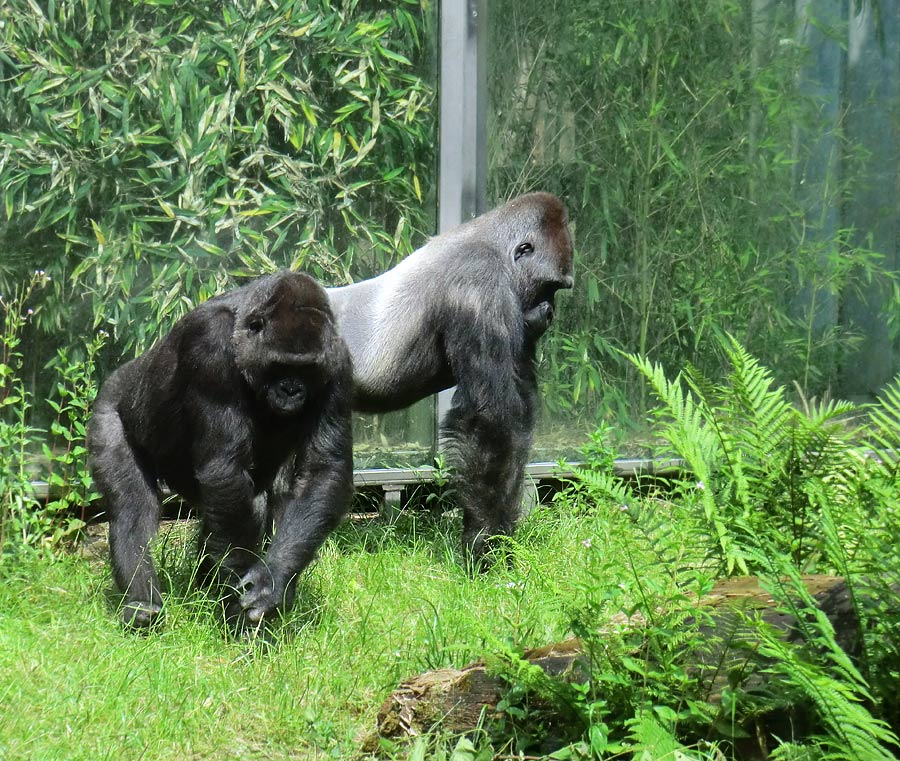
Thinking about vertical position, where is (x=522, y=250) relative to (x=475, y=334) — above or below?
above

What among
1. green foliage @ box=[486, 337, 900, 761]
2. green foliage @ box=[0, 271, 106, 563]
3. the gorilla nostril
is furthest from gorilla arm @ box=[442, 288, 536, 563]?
green foliage @ box=[0, 271, 106, 563]

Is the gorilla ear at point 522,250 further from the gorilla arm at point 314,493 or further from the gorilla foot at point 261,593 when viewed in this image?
the gorilla foot at point 261,593

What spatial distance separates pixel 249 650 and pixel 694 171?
A: 358cm

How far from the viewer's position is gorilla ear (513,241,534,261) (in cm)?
492

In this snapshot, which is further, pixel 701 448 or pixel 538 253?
pixel 538 253

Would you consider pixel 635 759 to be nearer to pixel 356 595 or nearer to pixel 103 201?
pixel 356 595

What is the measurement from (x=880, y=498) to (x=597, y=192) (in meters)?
3.01

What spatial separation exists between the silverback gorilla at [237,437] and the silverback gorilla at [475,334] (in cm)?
76

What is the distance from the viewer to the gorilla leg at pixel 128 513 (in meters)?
3.99

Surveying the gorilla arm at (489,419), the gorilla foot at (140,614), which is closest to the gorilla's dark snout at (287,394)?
the gorilla foot at (140,614)

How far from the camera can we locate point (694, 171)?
19.5 ft

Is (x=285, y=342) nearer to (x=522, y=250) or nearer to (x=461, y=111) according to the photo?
(x=522, y=250)

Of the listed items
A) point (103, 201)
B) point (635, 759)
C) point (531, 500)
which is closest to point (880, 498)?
point (635, 759)

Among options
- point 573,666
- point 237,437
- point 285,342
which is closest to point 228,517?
point 237,437
